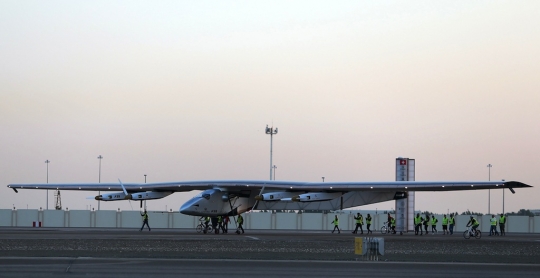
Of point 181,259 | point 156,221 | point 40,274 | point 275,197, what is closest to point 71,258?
point 181,259

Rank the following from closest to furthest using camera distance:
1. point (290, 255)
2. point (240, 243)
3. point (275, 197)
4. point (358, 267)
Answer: point (358, 267) < point (290, 255) < point (240, 243) < point (275, 197)

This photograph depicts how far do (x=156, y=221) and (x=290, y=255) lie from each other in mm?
36931

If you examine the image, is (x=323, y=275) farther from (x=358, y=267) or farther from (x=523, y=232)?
(x=523, y=232)

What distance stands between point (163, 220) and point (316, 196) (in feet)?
58.5

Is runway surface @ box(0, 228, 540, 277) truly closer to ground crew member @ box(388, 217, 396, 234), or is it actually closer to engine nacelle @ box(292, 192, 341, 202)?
engine nacelle @ box(292, 192, 341, 202)

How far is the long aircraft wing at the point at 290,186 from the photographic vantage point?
1809 inches

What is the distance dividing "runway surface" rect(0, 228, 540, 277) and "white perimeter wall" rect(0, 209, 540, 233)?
2766 centimetres

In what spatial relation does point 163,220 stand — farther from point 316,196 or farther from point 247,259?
point 247,259

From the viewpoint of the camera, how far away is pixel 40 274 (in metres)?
18.2

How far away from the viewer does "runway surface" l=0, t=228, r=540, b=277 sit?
64.3 feet

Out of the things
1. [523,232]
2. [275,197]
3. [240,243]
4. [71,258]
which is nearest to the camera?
[71,258]

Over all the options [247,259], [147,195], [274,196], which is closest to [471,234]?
[274,196]

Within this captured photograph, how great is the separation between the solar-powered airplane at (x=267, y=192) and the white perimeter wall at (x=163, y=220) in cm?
877

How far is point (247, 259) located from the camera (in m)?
23.7
